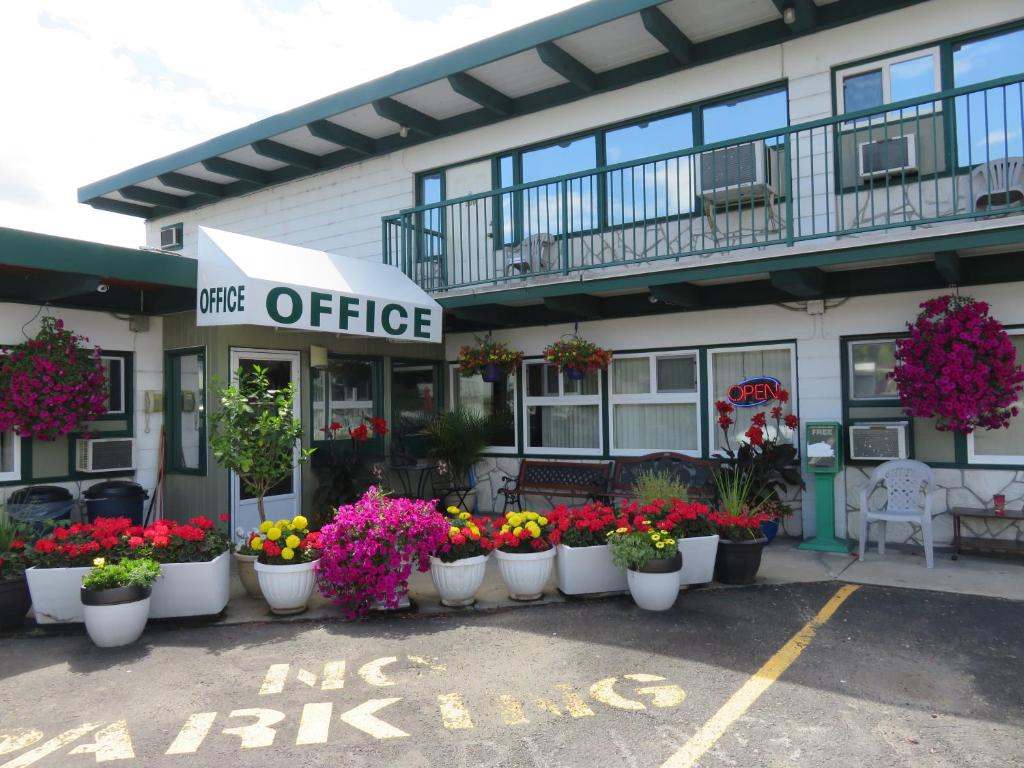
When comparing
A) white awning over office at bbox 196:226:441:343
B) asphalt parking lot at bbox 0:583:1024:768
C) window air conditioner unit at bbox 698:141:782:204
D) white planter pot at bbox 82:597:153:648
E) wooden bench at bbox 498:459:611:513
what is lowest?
asphalt parking lot at bbox 0:583:1024:768

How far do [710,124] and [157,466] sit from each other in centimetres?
757

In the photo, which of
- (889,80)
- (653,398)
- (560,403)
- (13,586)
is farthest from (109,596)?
(889,80)

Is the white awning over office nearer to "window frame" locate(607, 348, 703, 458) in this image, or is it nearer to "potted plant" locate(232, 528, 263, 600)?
"potted plant" locate(232, 528, 263, 600)

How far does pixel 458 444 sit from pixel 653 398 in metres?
2.61

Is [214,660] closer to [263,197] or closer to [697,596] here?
[697,596]

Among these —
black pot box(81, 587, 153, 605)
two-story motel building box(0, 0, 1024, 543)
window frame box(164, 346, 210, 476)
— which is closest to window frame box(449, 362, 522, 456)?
two-story motel building box(0, 0, 1024, 543)

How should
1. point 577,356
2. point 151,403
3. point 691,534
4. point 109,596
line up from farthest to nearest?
1. point 577,356
2. point 151,403
3. point 691,534
4. point 109,596

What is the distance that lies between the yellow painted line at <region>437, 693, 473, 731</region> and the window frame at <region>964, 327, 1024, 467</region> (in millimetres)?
5773

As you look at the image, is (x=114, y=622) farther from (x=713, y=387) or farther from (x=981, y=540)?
(x=981, y=540)

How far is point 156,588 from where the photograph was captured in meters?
5.31

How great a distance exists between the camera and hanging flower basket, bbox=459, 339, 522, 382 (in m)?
9.51

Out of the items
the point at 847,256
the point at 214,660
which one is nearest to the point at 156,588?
the point at 214,660

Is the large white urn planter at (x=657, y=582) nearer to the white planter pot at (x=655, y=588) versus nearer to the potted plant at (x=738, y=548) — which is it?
the white planter pot at (x=655, y=588)

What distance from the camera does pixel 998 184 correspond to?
21.0 feet
